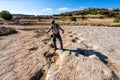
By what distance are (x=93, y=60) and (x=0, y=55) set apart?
6.82 meters

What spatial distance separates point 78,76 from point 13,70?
3665 millimetres

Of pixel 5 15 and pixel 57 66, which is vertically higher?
pixel 57 66

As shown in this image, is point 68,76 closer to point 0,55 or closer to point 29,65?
point 29,65

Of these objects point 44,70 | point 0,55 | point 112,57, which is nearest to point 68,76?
point 44,70

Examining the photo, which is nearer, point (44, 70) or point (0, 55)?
point (44, 70)

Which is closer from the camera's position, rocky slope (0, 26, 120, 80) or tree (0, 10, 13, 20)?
rocky slope (0, 26, 120, 80)

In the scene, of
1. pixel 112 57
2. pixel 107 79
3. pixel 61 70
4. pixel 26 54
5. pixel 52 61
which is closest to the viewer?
pixel 107 79

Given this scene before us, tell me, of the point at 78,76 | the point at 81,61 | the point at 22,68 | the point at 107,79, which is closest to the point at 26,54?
the point at 22,68

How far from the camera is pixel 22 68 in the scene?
10422 mm

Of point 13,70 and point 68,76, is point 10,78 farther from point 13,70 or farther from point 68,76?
point 68,76

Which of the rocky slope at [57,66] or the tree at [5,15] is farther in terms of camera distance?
the tree at [5,15]

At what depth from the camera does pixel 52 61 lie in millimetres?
11836

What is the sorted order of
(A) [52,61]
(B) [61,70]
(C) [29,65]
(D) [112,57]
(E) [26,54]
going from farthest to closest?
1. (E) [26,54]
2. (D) [112,57]
3. (A) [52,61]
4. (C) [29,65]
5. (B) [61,70]

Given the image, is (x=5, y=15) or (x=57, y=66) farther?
(x=5, y=15)
